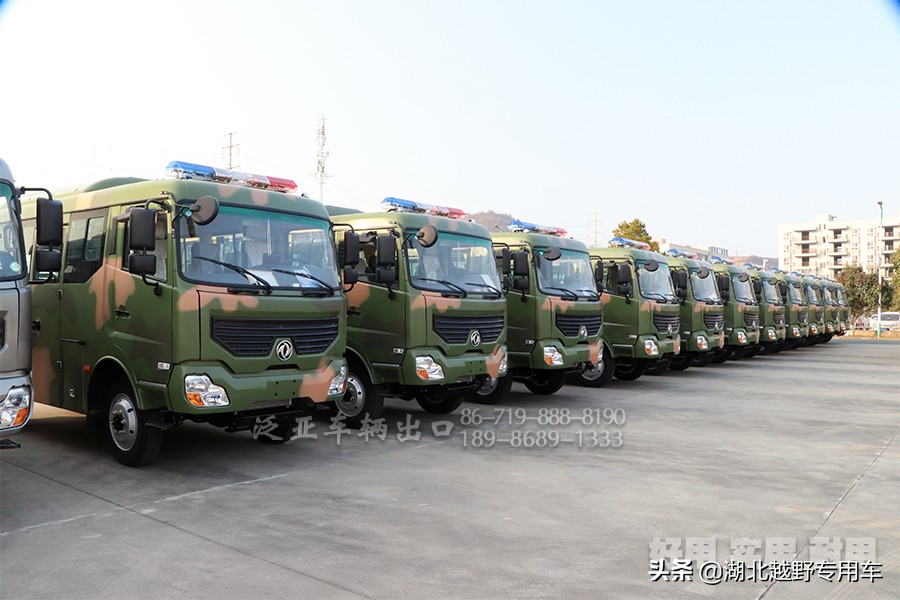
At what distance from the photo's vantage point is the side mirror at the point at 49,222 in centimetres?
555

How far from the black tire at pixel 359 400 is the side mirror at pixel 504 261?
302cm

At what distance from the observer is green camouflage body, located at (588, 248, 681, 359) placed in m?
14.0

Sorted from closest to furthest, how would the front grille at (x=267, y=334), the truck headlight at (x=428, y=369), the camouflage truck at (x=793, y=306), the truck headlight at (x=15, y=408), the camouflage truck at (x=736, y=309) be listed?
the truck headlight at (x=15, y=408) → the front grille at (x=267, y=334) → the truck headlight at (x=428, y=369) → the camouflage truck at (x=736, y=309) → the camouflage truck at (x=793, y=306)

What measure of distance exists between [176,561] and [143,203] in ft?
11.3

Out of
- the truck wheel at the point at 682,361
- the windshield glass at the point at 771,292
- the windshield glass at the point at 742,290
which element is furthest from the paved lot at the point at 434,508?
the windshield glass at the point at 771,292

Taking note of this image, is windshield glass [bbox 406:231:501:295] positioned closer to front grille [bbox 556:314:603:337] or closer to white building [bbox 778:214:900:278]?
front grille [bbox 556:314:603:337]

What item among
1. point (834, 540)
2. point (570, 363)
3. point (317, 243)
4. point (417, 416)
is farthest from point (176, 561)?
point (570, 363)

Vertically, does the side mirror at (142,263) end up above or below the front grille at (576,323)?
above

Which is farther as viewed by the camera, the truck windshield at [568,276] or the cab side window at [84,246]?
the truck windshield at [568,276]

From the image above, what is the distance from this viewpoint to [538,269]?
1163cm

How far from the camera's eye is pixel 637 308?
1400 cm

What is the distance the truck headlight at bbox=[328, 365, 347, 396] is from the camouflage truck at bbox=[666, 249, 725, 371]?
32.1 feet

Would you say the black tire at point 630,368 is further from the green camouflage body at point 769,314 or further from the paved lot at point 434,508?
the green camouflage body at point 769,314

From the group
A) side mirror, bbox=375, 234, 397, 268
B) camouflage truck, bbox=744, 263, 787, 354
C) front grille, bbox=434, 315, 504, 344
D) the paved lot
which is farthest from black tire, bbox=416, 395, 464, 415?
camouflage truck, bbox=744, 263, 787, 354
